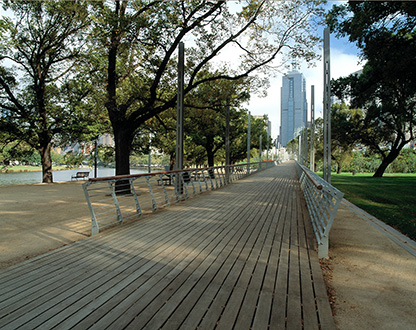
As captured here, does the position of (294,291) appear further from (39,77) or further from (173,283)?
(39,77)

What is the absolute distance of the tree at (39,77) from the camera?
60.6 ft

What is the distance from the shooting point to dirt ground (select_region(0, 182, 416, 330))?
2.72 meters

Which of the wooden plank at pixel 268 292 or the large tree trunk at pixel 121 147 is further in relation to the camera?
the large tree trunk at pixel 121 147

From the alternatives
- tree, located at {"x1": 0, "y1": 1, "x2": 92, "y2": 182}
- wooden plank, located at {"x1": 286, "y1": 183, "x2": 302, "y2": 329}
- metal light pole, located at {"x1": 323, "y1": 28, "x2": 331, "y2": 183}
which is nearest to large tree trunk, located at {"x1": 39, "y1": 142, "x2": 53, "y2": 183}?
tree, located at {"x1": 0, "y1": 1, "x2": 92, "y2": 182}

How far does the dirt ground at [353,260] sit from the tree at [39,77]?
1380 centimetres

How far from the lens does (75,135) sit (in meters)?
21.0

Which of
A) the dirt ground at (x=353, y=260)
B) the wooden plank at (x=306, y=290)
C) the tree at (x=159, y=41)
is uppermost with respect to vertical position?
the tree at (x=159, y=41)

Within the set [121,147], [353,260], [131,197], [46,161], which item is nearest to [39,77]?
[46,161]

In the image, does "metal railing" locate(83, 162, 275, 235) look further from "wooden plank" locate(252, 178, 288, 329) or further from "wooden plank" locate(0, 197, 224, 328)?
"wooden plank" locate(252, 178, 288, 329)

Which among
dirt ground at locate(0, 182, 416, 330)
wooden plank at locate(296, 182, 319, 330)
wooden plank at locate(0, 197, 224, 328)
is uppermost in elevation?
wooden plank at locate(0, 197, 224, 328)

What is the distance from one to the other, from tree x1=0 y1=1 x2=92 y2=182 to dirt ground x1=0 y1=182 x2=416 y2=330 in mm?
13799

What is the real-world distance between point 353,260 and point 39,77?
23.4m

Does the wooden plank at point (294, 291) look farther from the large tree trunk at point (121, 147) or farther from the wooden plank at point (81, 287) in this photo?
the large tree trunk at point (121, 147)

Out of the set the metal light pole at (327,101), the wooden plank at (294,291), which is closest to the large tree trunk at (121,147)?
the metal light pole at (327,101)
